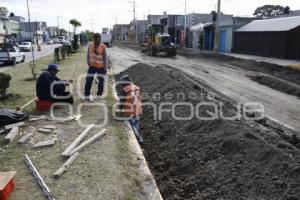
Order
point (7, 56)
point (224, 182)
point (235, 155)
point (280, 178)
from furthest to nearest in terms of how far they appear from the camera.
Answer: point (7, 56) < point (235, 155) < point (224, 182) < point (280, 178)

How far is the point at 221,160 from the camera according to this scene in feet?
19.7

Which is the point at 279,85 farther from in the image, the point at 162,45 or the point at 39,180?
the point at 162,45

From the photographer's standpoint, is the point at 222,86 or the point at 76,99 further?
the point at 222,86

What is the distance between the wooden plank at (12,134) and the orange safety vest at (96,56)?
3.81m

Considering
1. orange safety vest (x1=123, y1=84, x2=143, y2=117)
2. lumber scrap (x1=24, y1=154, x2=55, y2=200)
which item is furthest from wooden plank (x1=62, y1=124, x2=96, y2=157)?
orange safety vest (x1=123, y1=84, x2=143, y2=117)

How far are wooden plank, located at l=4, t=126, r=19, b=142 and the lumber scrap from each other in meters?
1.04

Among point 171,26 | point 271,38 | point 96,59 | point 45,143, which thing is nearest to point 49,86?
point 96,59

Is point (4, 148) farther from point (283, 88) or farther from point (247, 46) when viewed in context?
point (247, 46)

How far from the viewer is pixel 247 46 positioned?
33.2 m

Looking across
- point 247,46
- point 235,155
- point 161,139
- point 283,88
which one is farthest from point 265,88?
point 247,46

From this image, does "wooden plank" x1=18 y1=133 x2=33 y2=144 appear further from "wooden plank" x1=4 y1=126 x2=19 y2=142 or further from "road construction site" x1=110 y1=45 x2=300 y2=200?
"road construction site" x1=110 y1=45 x2=300 y2=200

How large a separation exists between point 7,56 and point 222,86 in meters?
19.1

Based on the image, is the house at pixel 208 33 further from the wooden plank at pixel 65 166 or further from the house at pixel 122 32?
the house at pixel 122 32

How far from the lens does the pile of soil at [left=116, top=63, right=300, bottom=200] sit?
497cm
